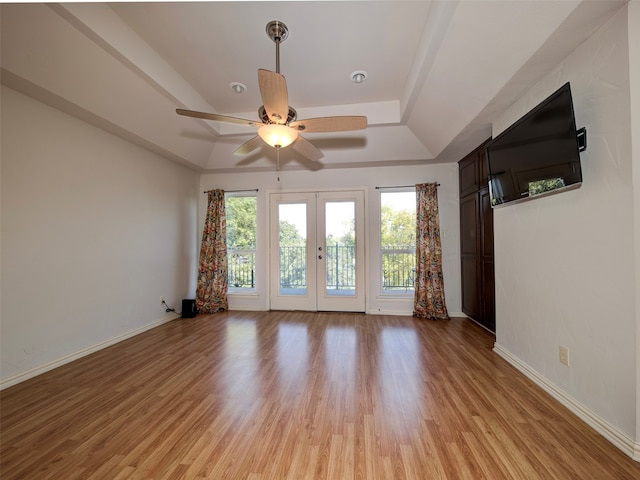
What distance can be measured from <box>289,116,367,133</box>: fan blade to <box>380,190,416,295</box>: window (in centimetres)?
225

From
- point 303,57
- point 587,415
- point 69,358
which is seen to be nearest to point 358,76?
point 303,57

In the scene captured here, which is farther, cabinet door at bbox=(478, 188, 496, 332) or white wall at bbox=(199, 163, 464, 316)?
white wall at bbox=(199, 163, 464, 316)

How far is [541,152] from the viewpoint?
1848 millimetres

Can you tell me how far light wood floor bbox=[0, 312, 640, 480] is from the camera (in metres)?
1.35

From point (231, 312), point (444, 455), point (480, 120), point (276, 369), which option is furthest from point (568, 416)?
point (231, 312)

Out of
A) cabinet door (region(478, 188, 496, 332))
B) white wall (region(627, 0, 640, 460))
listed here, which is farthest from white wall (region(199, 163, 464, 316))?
white wall (region(627, 0, 640, 460))

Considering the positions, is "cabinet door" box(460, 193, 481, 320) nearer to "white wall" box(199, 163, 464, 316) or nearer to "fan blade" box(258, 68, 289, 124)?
"white wall" box(199, 163, 464, 316)

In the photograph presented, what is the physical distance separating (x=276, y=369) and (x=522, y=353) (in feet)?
7.36

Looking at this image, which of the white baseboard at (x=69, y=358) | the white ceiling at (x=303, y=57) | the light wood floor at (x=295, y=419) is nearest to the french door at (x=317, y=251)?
the white ceiling at (x=303, y=57)

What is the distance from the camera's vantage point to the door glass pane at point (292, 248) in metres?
4.52

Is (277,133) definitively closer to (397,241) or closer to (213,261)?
(397,241)

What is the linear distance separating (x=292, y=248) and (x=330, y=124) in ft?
8.69

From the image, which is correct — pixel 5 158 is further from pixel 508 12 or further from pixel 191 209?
pixel 508 12

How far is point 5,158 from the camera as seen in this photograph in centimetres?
212
